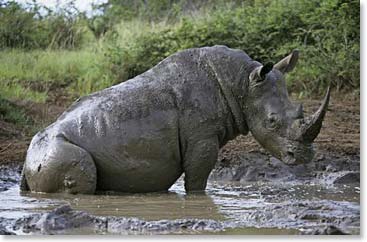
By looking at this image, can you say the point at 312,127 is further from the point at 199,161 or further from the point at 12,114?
the point at 12,114

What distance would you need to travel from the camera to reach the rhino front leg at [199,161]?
852 centimetres

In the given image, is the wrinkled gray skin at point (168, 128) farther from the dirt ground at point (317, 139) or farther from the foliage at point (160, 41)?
the foliage at point (160, 41)

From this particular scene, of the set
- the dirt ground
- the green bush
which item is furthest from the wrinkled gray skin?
the green bush

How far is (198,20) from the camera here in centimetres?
1648

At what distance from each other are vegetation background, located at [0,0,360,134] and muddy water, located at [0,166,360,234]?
393 cm

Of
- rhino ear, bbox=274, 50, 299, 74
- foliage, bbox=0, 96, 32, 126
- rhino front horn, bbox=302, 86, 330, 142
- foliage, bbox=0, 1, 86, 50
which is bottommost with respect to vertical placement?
foliage, bbox=0, 96, 32, 126

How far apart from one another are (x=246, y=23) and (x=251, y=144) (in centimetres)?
442

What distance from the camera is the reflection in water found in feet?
21.2

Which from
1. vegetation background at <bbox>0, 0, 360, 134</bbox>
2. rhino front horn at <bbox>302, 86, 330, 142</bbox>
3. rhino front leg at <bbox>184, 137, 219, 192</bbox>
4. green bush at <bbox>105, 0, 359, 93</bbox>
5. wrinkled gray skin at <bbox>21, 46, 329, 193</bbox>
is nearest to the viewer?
rhino front horn at <bbox>302, 86, 330, 142</bbox>

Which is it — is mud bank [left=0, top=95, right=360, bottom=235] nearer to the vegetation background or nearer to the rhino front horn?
the rhino front horn

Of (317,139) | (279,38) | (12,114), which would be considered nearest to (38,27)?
(12,114)

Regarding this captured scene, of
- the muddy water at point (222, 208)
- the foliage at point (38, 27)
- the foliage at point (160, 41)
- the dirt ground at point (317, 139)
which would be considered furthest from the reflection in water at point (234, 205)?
the foliage at point (38, 27)

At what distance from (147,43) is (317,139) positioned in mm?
5210

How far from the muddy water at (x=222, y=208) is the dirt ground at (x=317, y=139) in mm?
1333
